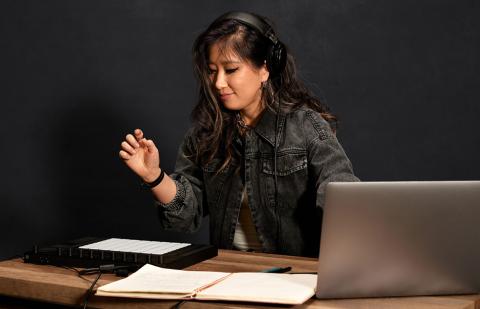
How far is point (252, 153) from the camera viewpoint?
2.15 m

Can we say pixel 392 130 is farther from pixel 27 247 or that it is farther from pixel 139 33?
Answer: pixel 27 247

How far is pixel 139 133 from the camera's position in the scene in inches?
70.2

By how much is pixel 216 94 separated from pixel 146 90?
858 millimetres

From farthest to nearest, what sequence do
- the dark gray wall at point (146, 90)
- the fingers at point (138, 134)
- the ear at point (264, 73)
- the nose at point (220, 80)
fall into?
the dark gray wall at point (146, 90) → the ear at point (264, 73) → the nose at point (220, 80) → the fingers at point (138, 134)

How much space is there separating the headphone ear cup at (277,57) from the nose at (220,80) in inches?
6.1

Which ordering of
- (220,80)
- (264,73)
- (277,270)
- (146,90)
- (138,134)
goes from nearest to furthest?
(277,270)
(138,134)
(220,80)
(264,73)
(146,90)

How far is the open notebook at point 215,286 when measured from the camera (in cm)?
121

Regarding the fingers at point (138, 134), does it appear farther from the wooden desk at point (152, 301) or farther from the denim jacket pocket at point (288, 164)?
the denim jacket pocket at point (288, 164)

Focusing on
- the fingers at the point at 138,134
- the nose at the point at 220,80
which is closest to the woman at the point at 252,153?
the nose at the point at 220,80

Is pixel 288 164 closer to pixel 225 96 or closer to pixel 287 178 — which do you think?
pixel 287 178

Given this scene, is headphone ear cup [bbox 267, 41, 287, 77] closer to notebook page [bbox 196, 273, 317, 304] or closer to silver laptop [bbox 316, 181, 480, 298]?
notebook page [bbox 196, 273, 317, 304]

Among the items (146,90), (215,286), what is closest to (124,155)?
(215,286)

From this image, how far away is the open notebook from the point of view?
1.21 m

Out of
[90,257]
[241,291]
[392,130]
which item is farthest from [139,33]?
[241,291]
